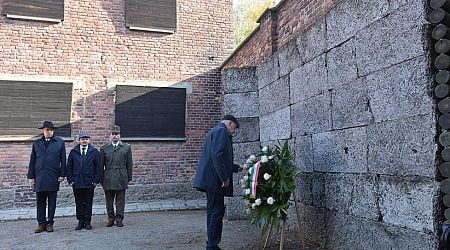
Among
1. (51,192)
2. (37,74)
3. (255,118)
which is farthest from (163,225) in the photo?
(37,74)

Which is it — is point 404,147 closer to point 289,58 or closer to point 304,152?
point 304,152

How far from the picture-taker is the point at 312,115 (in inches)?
224

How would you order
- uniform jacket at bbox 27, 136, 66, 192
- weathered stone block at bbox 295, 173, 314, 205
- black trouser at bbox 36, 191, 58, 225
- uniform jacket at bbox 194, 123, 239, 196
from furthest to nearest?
black trouser at bbox 36, 191, 58, 225 → uniform jacket at bbox 27, 136, 66, 192 → weathered stone block at bbox 295, 173, 314, 205 → uniform jacket at bbox 194, 123, 239, 196

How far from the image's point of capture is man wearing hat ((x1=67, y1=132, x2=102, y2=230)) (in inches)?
296

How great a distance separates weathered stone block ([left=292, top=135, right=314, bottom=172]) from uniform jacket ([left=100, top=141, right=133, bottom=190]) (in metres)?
3.36

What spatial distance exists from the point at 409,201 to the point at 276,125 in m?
3.28

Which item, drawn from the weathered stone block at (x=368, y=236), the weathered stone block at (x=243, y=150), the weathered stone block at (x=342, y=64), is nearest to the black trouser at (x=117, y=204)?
→ the weathered stone block at (x=243, y=150)

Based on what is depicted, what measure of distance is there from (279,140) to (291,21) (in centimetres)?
209

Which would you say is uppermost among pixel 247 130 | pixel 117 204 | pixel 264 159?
pixel 247 130

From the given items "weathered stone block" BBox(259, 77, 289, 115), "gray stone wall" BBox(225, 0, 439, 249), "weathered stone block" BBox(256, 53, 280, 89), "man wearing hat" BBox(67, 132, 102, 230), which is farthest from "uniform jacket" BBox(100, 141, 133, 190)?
"gray stone wall" BBox(225, 0, 439, 249)

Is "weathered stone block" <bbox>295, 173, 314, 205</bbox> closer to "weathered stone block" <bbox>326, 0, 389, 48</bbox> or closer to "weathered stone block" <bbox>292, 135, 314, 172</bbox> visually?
"weathered stone block" <bbox>292, 135, 314, 172</bbox>

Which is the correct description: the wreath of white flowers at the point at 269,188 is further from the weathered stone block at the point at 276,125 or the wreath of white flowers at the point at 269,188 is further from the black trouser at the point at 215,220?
the weathered stone block at the point at 276,125

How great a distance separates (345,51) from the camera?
4.89 m

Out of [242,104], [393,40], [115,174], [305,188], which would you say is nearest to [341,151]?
[305,188]
